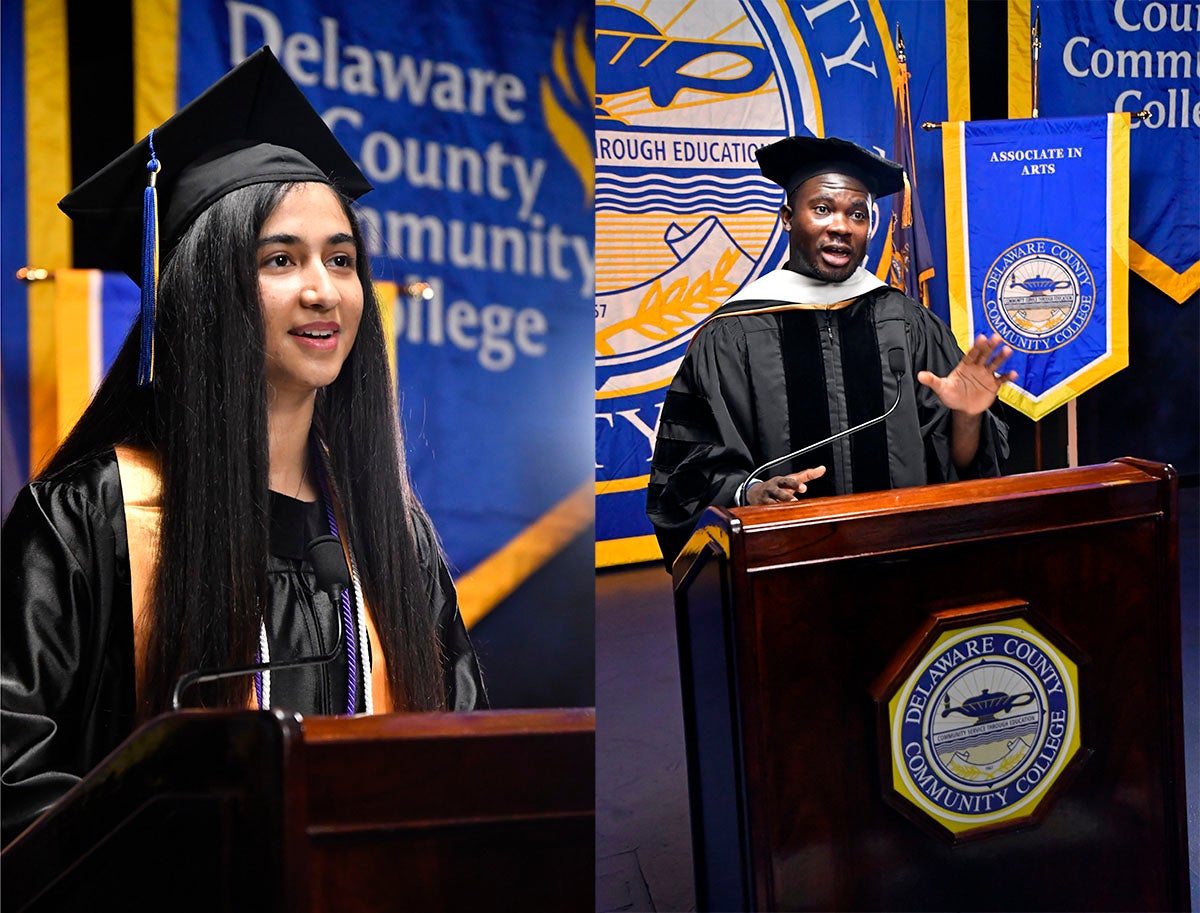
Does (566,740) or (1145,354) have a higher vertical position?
(1145,354)

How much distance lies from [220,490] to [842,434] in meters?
1.75

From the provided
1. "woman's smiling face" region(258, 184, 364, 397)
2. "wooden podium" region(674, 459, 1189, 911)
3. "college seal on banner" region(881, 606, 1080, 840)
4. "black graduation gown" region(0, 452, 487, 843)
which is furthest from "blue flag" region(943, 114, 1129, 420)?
"black graduation gown" region(0, 452, 487, 843)

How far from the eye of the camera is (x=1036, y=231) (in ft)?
11.7

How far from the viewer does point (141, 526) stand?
1743 millimetres

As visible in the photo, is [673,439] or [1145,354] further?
[1145,354]

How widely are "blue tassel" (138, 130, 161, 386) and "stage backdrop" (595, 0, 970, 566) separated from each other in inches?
87.8

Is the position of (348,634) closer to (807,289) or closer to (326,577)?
(326,577)

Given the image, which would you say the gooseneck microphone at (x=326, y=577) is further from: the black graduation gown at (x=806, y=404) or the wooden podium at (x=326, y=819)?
the black graduation gown at (x=806, y=404)

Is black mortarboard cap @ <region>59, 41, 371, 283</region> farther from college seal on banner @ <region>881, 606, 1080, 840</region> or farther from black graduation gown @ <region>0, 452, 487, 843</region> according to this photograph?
college seal on banner @ <region>881, 606, 1080, 840</region>

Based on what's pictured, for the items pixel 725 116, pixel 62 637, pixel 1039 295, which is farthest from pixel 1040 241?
pixel 62 637

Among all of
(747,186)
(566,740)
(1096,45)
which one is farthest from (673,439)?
(1096,45)

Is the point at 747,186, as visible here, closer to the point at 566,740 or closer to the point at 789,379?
the point at 789,379

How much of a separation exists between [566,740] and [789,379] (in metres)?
1.52

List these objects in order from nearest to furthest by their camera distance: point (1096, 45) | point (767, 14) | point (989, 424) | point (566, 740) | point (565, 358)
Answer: point (566, 740) < point (565, 358) < point (989, 424) < point (767, 14) < point (1096, 45)
